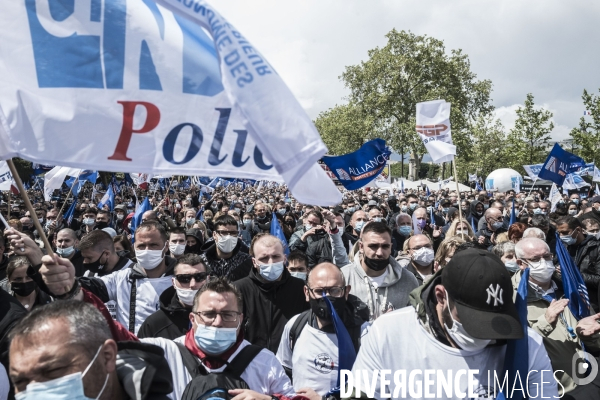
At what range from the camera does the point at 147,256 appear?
176 inches

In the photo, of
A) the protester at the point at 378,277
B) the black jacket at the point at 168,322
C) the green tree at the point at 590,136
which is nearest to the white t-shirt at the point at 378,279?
the protester at the point at 378,277

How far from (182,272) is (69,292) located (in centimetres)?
130

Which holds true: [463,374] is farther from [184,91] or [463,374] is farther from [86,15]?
[86,15]

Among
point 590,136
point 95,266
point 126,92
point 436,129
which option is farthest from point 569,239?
point 590,136

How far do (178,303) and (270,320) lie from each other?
0.79 metres

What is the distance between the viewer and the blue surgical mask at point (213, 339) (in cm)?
281

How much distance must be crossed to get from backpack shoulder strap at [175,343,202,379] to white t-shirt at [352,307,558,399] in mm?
950

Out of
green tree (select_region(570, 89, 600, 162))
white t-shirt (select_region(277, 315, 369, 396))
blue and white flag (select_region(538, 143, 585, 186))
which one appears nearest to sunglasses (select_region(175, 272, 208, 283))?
white t-shirt (select_region(277, 315, 369, 396))

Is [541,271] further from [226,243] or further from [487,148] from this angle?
[487,148]

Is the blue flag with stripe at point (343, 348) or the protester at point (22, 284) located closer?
the blue flag with stripe at point (343, 348)

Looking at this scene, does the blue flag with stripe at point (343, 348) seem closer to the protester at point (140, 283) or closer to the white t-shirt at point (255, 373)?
the white t-shirt at point (255, 373)

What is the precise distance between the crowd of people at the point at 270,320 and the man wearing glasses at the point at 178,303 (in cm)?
1

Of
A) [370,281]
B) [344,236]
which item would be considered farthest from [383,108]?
[370,281]

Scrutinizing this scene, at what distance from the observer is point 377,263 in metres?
Result: 4.25
